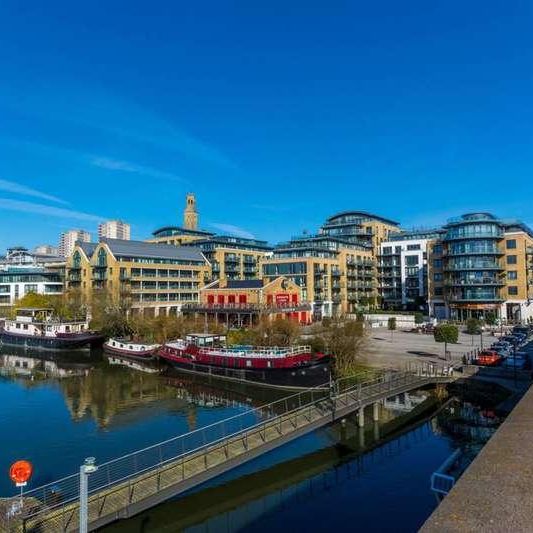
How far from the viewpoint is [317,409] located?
27.8 metres

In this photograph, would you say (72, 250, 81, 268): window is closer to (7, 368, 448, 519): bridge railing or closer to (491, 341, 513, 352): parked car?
(7, 368, 448, 519): bridge railing

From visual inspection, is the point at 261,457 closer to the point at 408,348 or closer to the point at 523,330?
the point at 408,348

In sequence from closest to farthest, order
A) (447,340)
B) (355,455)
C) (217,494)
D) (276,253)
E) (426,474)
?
1. (217,494)
2. (426,474)
3. (355,455)
4. (447,340)
5. (276,253)

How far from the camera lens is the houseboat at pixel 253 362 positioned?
41.1 meters

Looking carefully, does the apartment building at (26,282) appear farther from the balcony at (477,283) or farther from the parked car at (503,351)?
the parked car at (503,351)

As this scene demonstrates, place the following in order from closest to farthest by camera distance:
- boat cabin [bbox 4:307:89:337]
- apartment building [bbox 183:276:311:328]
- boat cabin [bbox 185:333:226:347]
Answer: boat cabin [bbox 185:333:226:347] → boat cabin [bbox 4:307:89:337] → apartment building [bbox 183:276:311:328]

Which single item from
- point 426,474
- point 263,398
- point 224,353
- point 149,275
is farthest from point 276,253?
point 426,474

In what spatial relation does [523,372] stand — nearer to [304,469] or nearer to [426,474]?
[426,474]

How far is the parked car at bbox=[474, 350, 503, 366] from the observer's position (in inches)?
1588

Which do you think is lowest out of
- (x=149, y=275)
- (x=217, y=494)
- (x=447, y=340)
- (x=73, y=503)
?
(x=217, y=494)

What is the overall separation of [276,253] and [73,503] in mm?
83390

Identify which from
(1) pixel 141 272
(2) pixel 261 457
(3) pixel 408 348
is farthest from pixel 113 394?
(1) pixel 141 272

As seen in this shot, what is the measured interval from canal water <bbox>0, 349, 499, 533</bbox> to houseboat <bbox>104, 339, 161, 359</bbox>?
11.9 m

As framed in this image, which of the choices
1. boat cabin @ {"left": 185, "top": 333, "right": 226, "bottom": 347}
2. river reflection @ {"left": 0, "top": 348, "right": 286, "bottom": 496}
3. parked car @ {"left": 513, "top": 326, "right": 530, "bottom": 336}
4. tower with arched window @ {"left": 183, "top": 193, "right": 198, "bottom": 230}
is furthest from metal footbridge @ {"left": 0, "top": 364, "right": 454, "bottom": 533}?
tower with arched window @ {"left": 183, "top": 193, "right": 198, "bottom": 230}
